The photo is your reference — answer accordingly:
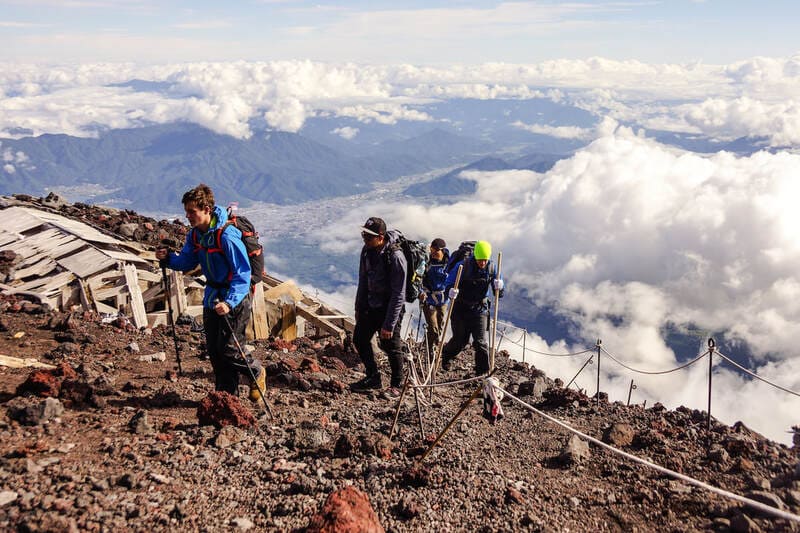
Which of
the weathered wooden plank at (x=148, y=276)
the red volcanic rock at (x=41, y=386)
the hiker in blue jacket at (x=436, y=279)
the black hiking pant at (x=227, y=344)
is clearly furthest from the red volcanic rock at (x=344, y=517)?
the weathered wooden plank at (x=148, y=276)

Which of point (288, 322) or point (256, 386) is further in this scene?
point (288, 322)

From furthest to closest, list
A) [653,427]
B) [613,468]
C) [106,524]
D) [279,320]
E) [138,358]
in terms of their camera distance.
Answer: [279,320] < [138,358] < [653,427] < [613,468] < [106,524]

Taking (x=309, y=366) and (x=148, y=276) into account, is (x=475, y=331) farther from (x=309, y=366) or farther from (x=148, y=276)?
(x=148, y=276)

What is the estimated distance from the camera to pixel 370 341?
793 centimetres

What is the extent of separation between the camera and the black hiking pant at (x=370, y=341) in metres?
7.56

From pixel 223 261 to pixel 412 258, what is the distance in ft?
8.23

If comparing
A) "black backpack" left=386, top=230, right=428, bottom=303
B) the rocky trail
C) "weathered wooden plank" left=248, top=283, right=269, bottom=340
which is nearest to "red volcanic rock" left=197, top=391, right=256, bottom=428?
the rocky trail

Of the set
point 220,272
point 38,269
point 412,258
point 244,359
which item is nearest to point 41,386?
point 244,359

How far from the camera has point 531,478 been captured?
5.59 m

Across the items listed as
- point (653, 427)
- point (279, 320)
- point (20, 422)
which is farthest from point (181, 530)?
point (279, 320)

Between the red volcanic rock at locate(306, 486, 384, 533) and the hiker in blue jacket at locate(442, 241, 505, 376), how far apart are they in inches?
203

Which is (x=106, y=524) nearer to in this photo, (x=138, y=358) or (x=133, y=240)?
(x=138, y=358)

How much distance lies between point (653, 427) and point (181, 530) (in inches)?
271

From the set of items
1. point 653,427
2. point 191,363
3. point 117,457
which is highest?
point 117,457
